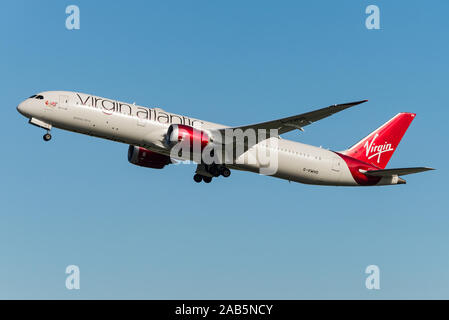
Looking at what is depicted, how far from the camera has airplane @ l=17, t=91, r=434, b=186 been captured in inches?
1657

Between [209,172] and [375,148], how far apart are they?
44.6ft

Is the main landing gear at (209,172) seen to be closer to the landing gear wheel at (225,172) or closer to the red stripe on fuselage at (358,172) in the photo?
the landing gear wheel at (225,172)

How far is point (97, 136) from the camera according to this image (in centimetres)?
4294

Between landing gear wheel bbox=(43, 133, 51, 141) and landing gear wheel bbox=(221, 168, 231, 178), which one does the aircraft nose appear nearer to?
landing gear wheel bbox=(43, 133, 51, 141)

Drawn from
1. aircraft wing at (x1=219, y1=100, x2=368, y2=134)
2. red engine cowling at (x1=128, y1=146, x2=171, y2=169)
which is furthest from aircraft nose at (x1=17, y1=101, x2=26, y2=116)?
aircraft wing at (x1=219, y1=100, x2=368, y2=134)

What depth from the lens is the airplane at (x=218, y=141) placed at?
42.1 metres

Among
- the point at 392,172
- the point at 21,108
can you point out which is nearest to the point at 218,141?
the point at 21,108

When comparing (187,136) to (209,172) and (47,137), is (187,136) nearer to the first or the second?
(209,172)

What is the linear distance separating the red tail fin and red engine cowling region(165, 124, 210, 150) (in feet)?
42.8

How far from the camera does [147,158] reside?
49562 millimetres

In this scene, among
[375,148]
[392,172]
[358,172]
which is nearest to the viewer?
[392,172]
